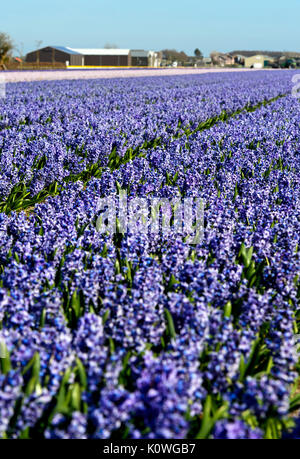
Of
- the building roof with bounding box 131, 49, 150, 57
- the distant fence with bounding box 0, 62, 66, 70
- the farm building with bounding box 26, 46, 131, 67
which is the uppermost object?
the building roof with bounding box 131, 49, 150, 57

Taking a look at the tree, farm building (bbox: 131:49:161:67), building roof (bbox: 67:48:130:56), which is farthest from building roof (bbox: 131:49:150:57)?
the tree

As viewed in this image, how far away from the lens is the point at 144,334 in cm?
298

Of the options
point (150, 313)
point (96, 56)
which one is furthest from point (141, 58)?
point (150, 313)

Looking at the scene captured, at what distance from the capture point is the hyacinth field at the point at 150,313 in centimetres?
232

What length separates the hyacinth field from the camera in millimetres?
2320

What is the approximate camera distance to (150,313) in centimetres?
297

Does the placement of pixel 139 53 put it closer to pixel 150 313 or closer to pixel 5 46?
pixel 5 46

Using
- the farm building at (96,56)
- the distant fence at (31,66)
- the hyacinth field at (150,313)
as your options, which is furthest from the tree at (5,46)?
the hyacinth field at (150,313)

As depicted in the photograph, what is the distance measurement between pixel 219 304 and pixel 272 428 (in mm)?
1127

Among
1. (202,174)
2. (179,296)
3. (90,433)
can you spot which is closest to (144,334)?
(179,296)

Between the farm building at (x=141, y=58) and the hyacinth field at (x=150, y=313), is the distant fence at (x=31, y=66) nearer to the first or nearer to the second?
the farm building at (x=141, y=58)

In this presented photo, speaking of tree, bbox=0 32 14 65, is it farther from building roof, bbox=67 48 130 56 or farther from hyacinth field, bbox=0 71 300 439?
hyacinth field, bbox=0 71 300 439

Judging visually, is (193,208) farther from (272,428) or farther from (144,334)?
(272,428)
